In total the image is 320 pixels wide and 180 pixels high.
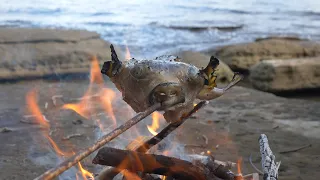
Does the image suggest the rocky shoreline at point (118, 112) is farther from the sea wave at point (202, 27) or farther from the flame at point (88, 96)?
the sea wave at point (202, 27)

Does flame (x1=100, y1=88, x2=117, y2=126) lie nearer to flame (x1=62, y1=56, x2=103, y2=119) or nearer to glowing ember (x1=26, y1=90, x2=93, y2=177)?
flame (x1=62, y1=56, x2=103, y2=119)

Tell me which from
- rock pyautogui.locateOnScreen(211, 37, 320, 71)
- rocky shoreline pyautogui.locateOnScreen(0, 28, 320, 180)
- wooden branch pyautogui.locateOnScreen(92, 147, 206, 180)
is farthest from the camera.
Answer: rock pyautogui.locateOnScreen(211, 37, 320, 71)

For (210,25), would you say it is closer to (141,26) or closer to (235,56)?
(141,26)

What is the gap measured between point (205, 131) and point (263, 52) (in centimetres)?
440

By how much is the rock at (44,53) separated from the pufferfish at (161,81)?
14.3 feet

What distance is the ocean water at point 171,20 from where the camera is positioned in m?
9.62

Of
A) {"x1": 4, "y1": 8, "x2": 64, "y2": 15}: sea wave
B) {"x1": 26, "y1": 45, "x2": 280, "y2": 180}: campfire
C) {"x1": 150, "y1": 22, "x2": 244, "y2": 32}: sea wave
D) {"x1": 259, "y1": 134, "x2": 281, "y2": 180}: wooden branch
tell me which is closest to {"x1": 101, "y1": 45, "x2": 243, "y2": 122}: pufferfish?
{"x1": 26, "y1": 45, "x2": 280, "y2": 180}: campfire

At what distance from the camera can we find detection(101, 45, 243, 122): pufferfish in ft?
4.87

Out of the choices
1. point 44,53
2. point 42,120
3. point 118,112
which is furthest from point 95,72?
point 42,120

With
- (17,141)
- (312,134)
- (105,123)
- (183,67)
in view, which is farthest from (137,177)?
(312,134)

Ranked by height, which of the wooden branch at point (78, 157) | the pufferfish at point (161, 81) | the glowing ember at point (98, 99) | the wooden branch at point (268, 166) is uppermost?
the pufferfish at point (161, 81)

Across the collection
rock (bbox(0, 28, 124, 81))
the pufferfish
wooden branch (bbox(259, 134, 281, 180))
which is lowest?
rock (bbox(0, 28, 124, 81))

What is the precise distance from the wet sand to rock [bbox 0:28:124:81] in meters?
0.88

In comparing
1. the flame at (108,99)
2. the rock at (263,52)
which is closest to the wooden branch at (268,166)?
the flame at (108,99)
